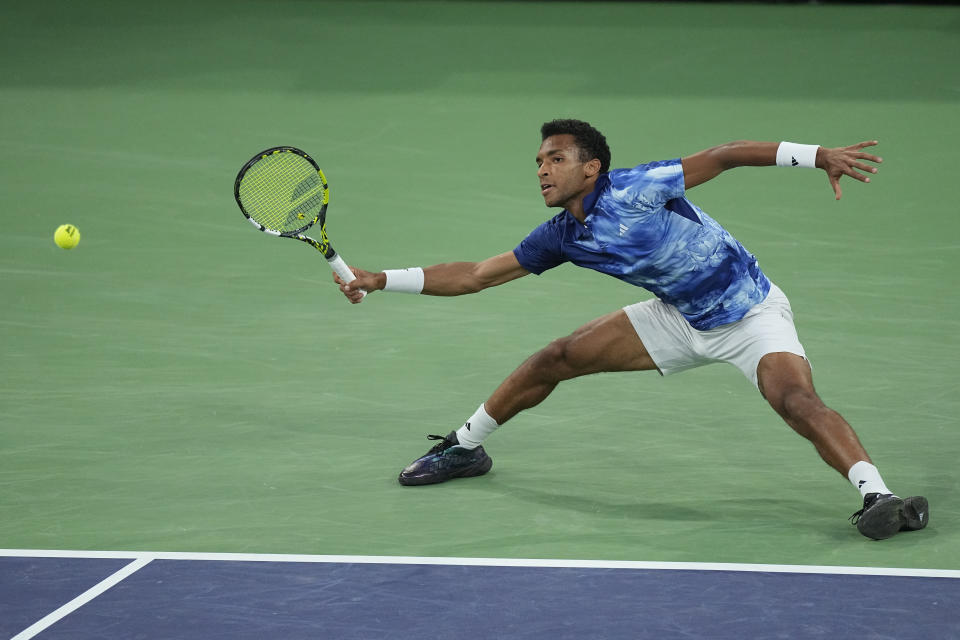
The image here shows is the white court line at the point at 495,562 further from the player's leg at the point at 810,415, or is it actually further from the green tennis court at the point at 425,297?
the player's leg at the point at 810,415

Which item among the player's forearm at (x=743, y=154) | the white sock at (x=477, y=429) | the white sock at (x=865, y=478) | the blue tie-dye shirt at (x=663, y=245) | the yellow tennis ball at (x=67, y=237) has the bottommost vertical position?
the white sock at (x=865, y=478)

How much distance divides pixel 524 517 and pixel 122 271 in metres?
4.80

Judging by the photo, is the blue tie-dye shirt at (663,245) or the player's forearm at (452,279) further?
the player's forearm at (452,279)

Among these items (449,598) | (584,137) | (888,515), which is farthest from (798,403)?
(449,598)

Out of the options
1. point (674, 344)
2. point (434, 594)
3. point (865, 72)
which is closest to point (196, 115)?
point (865, 72)

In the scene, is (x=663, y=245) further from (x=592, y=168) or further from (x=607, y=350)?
(x=607, y=350)

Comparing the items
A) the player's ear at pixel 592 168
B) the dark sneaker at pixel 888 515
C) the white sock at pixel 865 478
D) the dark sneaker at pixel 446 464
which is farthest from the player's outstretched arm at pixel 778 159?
the dark sneaker at pixel 446 464

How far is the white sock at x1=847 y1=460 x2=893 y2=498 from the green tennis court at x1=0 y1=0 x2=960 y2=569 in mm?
238

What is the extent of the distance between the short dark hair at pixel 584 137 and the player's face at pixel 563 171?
0.02 m

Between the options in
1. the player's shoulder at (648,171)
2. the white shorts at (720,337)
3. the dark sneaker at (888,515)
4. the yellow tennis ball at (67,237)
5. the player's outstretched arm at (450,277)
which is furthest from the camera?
the yellow tennis ball at (67,237)

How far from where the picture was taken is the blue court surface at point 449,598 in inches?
182

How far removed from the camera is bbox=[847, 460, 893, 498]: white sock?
5285mm

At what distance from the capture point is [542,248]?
5.96 m

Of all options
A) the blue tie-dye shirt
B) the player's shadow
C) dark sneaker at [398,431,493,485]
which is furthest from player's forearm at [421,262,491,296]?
the player's shadow
